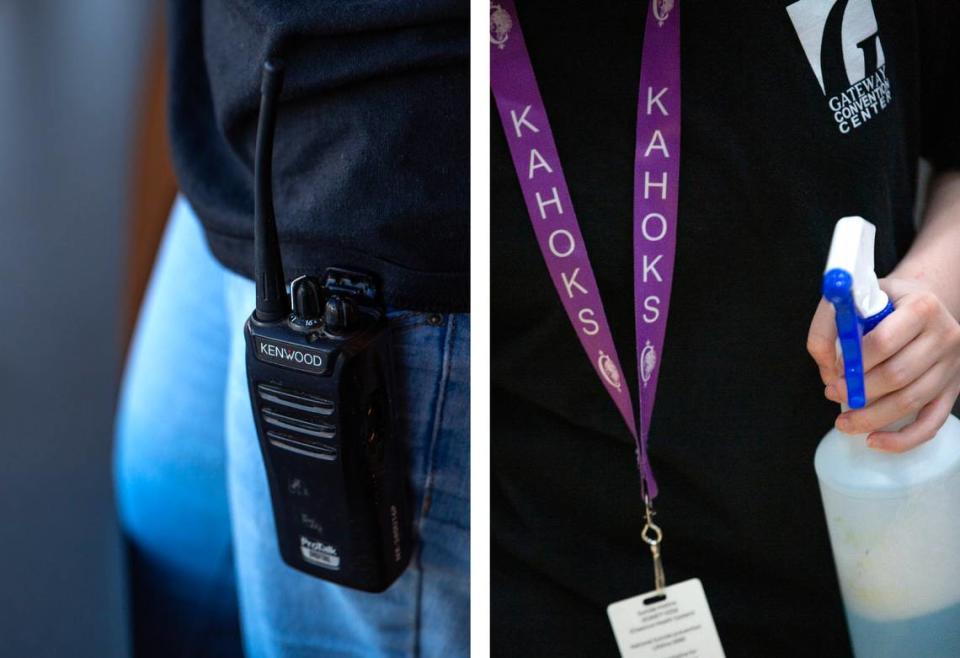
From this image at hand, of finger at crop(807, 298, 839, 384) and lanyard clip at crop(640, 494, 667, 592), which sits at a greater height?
finger at crop(807, 298, 839, 384)

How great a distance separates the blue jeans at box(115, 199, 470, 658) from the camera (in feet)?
2.02

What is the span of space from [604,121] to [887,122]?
138 mm

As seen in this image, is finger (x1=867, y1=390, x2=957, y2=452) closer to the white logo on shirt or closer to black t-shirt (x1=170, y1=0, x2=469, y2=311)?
the white logo on shirt

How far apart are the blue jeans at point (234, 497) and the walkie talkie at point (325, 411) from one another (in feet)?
0.07

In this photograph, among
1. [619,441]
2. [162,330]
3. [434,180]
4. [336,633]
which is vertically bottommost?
[336,633]

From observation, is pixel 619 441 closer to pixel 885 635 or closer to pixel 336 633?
pixel 885 635

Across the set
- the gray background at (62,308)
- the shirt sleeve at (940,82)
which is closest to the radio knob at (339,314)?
the shirt sleeve at (940,82)

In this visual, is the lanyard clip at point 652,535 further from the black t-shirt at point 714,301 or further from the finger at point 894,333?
the finger at point 894,333

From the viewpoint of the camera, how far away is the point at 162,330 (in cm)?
99

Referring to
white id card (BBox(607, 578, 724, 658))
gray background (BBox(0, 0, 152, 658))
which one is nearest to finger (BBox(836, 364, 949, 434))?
white id card (BBox(607, 578, 724, 658))

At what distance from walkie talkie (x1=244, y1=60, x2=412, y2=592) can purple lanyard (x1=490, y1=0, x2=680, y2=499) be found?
0.44ft

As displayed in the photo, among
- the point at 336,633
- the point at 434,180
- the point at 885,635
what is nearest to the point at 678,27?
the point at 434,180

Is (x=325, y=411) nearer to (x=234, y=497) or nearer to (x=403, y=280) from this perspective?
(x=403, y=280)

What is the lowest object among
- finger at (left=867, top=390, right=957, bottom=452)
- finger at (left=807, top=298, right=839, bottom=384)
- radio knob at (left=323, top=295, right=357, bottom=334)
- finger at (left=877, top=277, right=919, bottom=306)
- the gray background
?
the gray background
